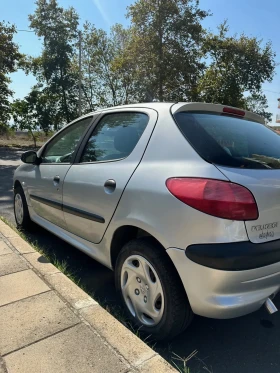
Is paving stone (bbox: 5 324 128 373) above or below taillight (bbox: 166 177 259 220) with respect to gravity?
below

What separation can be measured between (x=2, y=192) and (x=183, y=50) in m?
15.5

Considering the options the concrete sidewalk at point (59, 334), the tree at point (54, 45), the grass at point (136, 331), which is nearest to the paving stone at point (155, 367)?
the concrete sidewalk at point (59, 334)

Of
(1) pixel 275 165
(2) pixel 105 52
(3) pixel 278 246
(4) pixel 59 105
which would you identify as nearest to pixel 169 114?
(1) pixel 275 165

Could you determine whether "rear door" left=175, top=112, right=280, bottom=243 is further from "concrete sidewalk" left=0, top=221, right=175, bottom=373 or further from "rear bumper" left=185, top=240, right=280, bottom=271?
"concrete sidewalk" left=0, top=221, right=175, bottom=373

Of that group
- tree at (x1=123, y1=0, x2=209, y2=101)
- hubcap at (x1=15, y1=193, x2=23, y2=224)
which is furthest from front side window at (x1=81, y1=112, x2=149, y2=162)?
tree at (x1=123, y1=0, x2=209, y2=101)

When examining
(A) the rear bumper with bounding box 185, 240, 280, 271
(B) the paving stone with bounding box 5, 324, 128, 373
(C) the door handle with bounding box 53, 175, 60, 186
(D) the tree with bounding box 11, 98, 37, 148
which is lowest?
(B) the paving stone with bounding box 5, 324, 128, 373

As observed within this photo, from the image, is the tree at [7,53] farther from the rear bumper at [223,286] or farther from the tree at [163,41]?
the rear bumper at [223,286]

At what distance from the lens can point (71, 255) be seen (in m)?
3.56

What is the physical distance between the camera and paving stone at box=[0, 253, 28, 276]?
2799mm

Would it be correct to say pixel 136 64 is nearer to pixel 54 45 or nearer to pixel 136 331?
pixel 54 45

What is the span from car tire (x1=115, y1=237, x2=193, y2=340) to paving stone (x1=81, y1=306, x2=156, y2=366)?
188 millimetres

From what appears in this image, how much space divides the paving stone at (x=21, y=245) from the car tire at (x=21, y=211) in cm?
52

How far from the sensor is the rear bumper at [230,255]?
5.40 ft

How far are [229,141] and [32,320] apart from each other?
5.88 feet
